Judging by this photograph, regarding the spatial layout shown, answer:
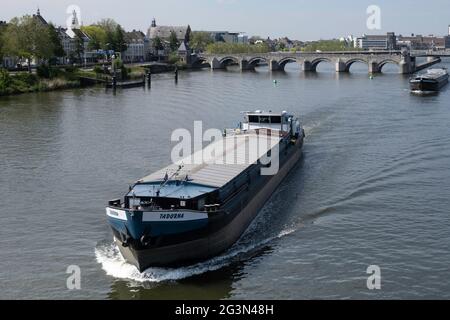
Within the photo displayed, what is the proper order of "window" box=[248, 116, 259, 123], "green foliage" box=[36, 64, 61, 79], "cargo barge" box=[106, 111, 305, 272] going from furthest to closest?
"green foliage" box=[36, 64, 61, 79] → "window" box=[248, 116, 259, 123] → "cargo barge" box=[106, 111, 305, 272]

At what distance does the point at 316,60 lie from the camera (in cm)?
12988

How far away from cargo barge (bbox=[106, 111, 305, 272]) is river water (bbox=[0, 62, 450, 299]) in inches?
22.1

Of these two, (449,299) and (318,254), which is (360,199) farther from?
(449,299)

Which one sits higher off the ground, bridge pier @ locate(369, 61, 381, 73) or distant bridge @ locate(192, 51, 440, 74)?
distant bridge @ locate(192, 51, 440, 74)

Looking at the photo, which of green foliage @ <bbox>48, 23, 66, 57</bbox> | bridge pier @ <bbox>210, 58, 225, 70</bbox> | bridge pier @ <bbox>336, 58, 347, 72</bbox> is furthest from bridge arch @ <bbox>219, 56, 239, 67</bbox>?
green foliage @ <bbox>48, 23, 66, 57</bbox>

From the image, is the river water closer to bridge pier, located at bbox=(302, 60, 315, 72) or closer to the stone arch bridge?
the stone arch bridge

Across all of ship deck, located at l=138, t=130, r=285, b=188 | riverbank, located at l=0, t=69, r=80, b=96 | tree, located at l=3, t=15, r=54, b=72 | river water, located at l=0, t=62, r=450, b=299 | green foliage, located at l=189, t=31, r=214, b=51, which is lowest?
river water, located at l=0, t=62, r=450, b=299

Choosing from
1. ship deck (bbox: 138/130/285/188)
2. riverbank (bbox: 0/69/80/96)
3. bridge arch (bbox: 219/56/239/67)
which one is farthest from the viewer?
bridge arch (bbox: 219/56/239/67)

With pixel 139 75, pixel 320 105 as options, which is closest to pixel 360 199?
pixel 320 105

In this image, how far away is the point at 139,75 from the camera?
10125 centimetres

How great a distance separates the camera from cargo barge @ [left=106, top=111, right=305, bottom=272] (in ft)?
67.7

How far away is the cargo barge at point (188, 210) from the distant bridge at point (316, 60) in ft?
325

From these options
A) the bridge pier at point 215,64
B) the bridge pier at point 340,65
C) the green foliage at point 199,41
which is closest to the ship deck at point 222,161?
the bridge pier at point 340,65

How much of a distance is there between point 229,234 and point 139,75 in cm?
8087
